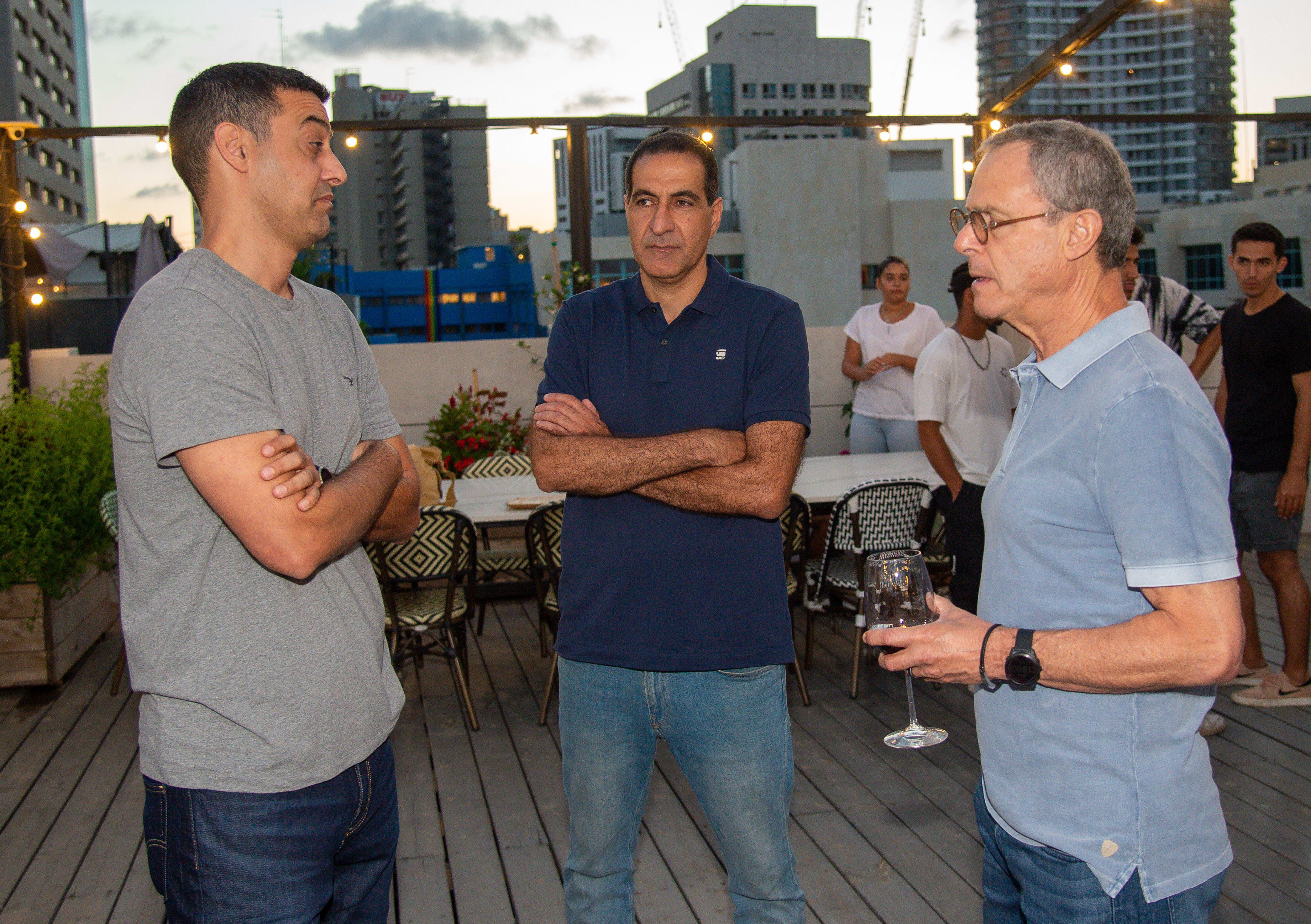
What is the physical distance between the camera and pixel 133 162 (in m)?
106

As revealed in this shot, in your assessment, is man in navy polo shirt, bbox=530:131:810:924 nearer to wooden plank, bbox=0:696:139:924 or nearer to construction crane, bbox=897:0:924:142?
wooden plank, bbox=0:696:139:924

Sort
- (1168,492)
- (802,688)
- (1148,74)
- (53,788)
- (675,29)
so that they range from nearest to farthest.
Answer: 1. (1168,492)
2. (53,788)
3. (802,688)
4. (675,29)
5. (1148,74)

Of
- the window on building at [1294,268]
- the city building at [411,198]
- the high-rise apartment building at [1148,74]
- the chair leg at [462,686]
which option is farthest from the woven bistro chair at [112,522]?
the high-rise apartment building at [1148,74]

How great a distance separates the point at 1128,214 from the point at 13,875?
3.42 metres

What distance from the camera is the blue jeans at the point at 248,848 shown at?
1.26 metres

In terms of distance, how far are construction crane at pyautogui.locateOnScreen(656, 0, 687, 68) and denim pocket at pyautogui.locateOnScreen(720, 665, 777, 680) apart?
113 m

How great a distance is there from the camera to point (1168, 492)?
3.68 ft

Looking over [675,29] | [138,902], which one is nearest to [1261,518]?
[138,902]

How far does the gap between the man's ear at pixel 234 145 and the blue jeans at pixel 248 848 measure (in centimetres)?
84

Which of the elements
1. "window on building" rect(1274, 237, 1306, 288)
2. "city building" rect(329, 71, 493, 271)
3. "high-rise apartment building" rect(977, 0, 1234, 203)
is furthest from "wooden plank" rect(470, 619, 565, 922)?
"high-rise apartment building" rect(977, 0, 1234, 203)

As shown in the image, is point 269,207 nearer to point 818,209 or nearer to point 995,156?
point 995,156

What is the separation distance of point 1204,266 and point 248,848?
8690cm

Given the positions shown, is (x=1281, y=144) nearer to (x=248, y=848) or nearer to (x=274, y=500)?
(x=274, y=500)

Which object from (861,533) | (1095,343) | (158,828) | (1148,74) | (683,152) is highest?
(1148,74)
